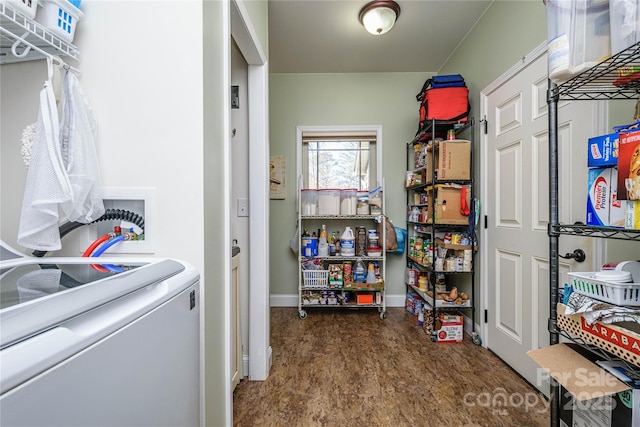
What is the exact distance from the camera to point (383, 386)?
173cm

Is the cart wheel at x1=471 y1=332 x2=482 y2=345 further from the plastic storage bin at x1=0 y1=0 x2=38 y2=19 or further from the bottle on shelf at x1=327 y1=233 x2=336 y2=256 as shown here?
the plastic storage bin at x1=0 y1=0 x2=38 y2=19

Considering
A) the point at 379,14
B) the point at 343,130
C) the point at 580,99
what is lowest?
the point at 580,99

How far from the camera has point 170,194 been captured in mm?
967

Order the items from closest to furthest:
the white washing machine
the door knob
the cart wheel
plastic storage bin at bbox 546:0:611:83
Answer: the white washing machine < plastic storage bin at bbox 546:0:611:83 < the door knob < the cart wheel

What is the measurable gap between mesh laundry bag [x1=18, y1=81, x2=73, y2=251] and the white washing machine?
0.40 feet

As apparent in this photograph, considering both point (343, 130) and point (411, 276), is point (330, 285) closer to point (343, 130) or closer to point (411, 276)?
point (411, 276)

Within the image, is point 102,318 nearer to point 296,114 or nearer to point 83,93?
point 83,93

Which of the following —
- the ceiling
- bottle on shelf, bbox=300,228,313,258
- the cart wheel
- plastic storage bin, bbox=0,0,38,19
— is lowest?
the cart wheel

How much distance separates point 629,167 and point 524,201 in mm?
1060

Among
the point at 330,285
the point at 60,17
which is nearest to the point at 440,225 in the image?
the point at 330,285

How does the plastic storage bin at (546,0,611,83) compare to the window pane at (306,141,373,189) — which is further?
the window pane at (306,141,373,189)

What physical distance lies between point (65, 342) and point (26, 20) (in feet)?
2.94

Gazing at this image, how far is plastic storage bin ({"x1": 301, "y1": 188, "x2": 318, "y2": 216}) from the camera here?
294cm

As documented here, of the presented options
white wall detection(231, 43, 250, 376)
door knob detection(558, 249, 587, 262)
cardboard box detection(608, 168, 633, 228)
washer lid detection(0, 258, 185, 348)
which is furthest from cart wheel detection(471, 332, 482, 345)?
washer lid detection(0, 258, 185, 348)
